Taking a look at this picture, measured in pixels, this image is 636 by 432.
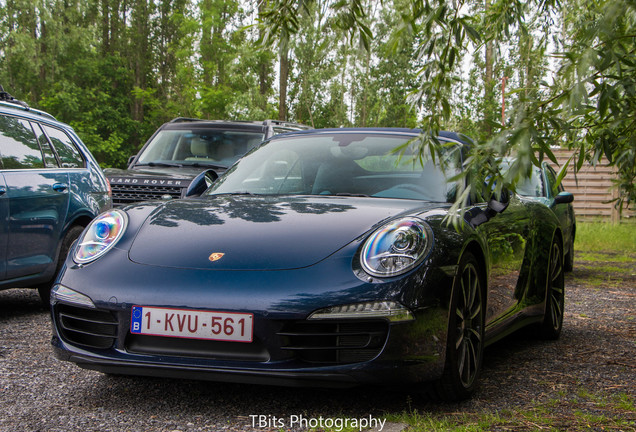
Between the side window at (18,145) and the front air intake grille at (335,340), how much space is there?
3.56 meters

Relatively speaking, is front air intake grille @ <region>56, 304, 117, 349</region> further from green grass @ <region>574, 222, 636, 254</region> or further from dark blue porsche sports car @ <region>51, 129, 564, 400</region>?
green grass @ <region>574, 222, 636, 254</region>

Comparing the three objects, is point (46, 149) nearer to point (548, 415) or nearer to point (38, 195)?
point (38, 195)

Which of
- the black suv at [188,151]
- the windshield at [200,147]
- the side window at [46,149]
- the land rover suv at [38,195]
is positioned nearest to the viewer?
the land rover suv at [38,195]

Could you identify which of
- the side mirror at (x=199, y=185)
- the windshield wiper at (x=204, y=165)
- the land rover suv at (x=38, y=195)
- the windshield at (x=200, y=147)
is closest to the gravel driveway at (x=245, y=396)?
the land rover suv at (x=38, y=195)

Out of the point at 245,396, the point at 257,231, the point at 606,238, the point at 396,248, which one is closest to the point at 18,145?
the point at 257,231

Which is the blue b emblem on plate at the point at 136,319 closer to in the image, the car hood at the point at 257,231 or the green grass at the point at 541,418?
the car hood at the point at 257,231

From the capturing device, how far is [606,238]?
17.9 m

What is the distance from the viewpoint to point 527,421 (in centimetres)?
340

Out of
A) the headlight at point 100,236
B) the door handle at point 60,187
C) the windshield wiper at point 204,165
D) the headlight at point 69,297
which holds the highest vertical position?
the headlight at point 100,236

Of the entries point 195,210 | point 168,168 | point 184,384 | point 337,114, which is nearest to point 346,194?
point 195,210

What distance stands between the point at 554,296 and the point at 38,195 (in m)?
4.01

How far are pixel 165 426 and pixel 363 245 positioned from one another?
1.14m

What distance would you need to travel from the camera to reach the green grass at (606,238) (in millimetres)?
16594

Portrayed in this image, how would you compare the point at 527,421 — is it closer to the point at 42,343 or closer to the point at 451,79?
the point at 451,79
